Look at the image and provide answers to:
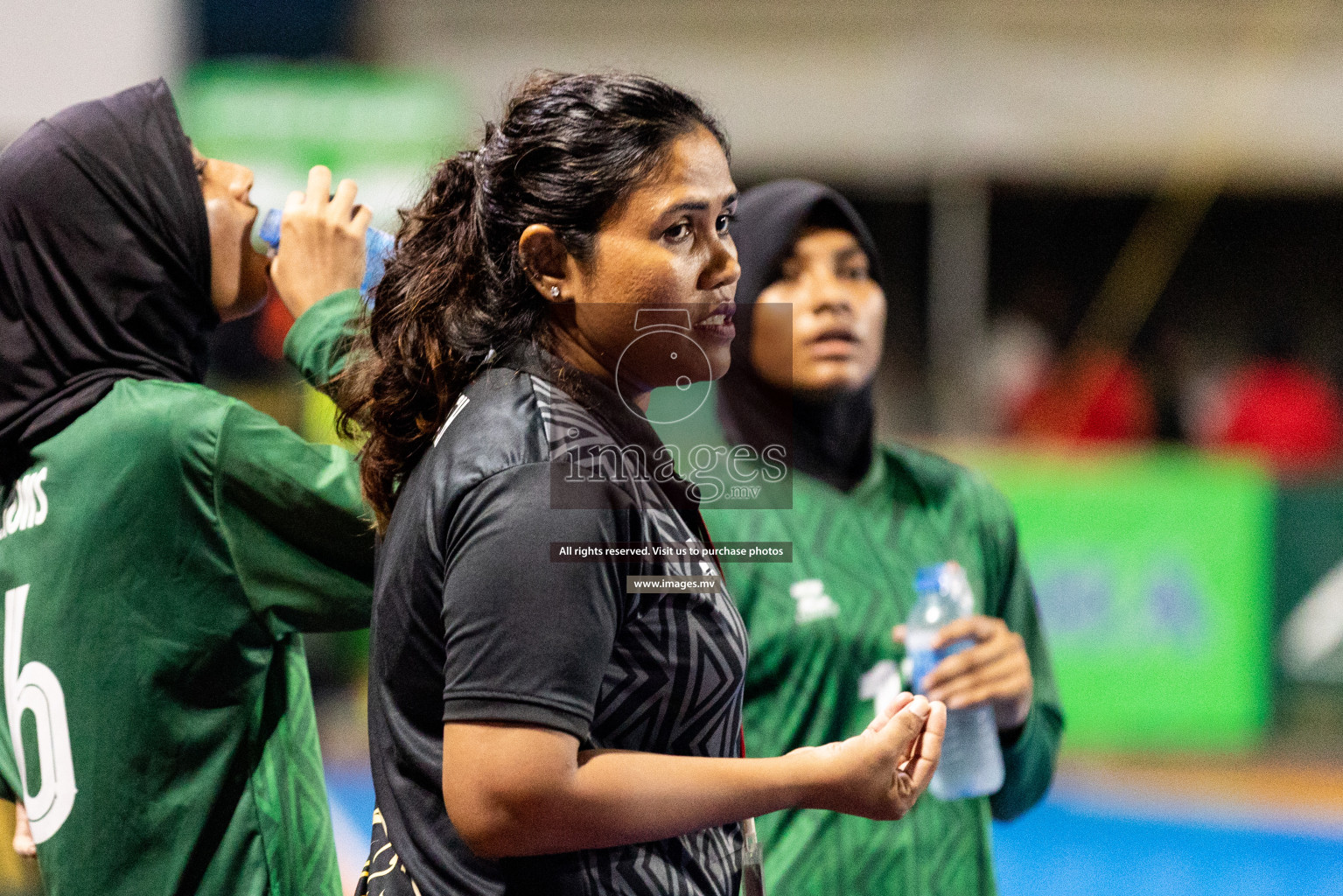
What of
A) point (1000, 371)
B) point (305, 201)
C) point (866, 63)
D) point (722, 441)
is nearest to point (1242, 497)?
point (1000, 371)

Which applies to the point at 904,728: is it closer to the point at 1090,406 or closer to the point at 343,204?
the point at 343,204

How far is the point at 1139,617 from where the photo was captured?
6785 mm

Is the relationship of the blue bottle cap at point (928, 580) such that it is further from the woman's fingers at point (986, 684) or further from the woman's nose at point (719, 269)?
the woman's nose at point (719, 269)

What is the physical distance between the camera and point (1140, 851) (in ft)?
18.2

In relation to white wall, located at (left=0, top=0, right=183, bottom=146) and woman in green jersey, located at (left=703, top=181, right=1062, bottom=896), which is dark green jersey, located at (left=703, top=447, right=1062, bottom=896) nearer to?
woman in green jersey, located at (left=703, top=181, right=1062, bottom=896)

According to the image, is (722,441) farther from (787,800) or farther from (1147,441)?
(1147,441)

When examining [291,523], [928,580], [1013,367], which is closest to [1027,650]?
[928,580]

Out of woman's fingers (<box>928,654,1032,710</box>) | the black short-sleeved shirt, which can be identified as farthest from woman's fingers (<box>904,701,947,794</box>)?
woman's fingers (<box>928,654,1032,710</box>)

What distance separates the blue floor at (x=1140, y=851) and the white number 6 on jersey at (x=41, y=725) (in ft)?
9.99

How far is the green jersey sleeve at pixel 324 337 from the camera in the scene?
1.93 m

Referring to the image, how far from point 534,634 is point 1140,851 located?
4.90 m

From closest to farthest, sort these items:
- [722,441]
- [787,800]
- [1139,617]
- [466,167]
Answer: [787,800], [466,167], [722,441], [1139,617]

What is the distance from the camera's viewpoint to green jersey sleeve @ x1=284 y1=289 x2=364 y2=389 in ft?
6.33

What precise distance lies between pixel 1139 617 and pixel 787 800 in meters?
5.79
